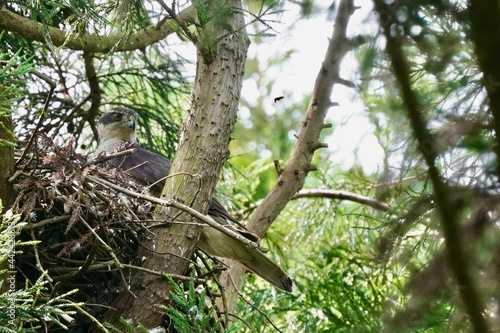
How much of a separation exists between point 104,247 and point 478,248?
221cm

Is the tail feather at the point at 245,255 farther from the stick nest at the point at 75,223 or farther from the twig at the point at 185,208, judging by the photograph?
the twig at the point at 185,208

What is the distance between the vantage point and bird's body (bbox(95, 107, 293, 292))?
412 centimetres

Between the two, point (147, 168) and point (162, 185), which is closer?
point (162, 185)

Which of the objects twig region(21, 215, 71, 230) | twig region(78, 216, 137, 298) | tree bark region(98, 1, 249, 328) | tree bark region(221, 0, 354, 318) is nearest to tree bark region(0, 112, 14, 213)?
twig region(21, 215, 71, 230)

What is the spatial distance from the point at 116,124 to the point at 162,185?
1102 mm

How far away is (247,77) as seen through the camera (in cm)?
1092

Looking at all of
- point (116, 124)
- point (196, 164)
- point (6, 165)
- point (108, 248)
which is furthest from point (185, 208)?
point (116, 124)

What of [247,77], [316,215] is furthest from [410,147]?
[247,77]

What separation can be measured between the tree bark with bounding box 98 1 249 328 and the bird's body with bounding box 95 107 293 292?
160 millimetres

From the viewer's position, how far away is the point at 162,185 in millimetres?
4449

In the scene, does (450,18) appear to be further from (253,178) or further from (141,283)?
(253,178)

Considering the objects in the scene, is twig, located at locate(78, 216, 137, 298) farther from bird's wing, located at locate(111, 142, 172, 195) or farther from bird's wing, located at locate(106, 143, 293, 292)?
bird's wing, located at locate(111, 142, 172, 195)

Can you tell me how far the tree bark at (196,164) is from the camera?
3.62 m

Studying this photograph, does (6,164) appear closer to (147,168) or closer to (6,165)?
(6,165)
